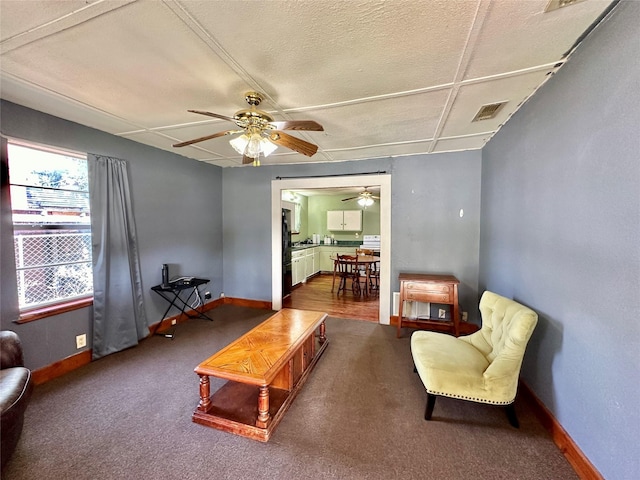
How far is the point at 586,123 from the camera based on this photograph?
1353 mm

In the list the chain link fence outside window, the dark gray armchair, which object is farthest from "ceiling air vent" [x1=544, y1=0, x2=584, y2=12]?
the chain link fence outside window

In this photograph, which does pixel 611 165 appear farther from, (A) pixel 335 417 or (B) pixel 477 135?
(A) pixel 335 417

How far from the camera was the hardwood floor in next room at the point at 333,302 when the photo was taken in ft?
13.4

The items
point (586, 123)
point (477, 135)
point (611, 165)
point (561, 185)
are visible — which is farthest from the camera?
point (477, 135)

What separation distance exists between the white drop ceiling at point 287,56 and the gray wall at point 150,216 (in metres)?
0.22

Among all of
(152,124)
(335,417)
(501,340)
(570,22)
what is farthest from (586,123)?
(152,124)

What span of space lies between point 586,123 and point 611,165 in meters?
0.32

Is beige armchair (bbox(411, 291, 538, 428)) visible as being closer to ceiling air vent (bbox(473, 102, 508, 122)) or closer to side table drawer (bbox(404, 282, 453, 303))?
side table drawer (bbox(404, 282, 453, 303))

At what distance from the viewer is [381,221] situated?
361 cm

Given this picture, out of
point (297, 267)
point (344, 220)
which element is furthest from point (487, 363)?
point (344, 220)

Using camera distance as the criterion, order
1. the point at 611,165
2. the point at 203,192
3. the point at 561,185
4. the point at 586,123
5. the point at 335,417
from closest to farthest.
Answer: the point at 611,165 < the point at 586,123 < the point at 561,185 < the point at 335,417 < the point at 203,192

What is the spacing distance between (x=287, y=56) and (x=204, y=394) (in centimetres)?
230

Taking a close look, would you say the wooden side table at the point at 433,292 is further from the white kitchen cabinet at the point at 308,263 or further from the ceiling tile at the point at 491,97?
the white kitchen cabinet at the point at 308,263

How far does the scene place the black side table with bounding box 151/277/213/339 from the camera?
318cm
